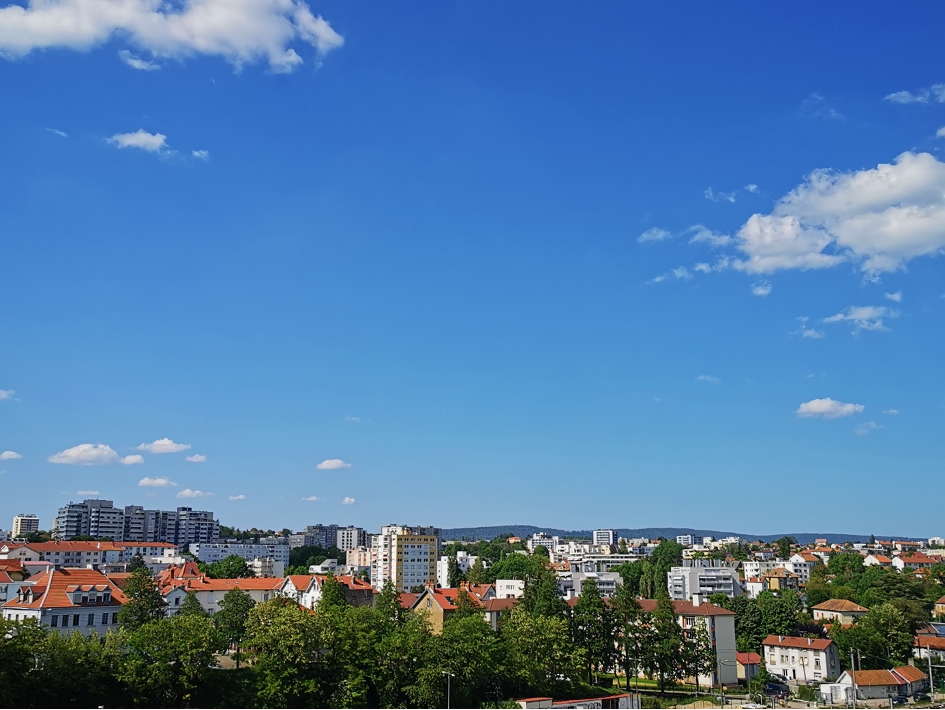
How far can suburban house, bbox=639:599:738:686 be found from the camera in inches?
1578

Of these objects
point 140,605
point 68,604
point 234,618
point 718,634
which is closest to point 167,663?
point 68,604

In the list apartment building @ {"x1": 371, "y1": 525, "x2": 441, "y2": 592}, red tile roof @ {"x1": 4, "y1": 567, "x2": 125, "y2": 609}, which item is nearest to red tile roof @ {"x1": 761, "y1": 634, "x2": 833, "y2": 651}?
red tile roof @ {"x1": 4, "y1": 567, "x2": 125, "y2": 609}

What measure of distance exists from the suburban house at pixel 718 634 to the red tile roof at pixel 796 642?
3.07 metres

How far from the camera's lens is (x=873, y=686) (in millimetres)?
37000

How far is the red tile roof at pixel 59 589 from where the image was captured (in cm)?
3409

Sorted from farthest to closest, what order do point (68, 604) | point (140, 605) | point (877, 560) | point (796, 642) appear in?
point (877, 560) < point (796, 642) < point (140, 605) < point (68, 604)

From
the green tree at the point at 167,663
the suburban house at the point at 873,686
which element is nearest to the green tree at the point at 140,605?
the green tree at the point at 167,663

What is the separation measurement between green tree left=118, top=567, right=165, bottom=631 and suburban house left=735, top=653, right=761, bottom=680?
28650 millimetres

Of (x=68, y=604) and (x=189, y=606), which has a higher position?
(x=68, y=604)

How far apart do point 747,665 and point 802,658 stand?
2959mm

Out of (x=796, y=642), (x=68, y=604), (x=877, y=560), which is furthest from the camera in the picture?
(x=877, y=560)

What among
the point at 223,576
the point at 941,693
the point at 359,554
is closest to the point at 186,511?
the point at 359,554

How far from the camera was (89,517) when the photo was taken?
11019 centimetres

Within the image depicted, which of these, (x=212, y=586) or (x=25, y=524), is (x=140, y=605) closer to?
(x=212, y=586)
